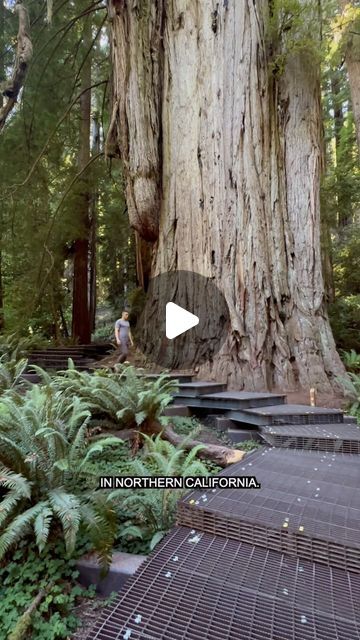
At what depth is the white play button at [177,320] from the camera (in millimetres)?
6195

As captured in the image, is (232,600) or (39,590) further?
(39,590)

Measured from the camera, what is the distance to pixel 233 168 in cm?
610

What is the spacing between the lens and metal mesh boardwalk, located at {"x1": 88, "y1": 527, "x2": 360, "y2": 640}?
Result: 5.10 ft

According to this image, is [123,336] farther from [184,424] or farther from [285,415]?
[285,415]

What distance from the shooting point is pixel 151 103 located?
6.73 meters

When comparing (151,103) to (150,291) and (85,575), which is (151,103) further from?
(85,575)

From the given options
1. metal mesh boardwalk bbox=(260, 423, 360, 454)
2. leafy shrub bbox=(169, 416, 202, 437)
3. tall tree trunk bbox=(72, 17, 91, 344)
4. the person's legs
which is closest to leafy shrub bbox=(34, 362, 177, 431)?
leafy shrub bbox=(169, 416, 202, 437)

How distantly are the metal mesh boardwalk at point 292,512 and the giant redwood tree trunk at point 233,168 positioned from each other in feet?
8.25

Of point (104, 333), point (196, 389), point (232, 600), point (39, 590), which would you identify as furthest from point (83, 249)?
point (232, 600)

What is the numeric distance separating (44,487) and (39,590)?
22.6 inches

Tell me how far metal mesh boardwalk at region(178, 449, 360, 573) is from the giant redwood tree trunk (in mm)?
2515

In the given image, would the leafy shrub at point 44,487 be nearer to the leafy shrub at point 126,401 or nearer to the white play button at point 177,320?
the leafy shrub at point 126,401

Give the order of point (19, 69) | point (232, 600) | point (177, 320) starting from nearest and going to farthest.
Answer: point (232, 600)
point (19, 69)
point (177, 320)

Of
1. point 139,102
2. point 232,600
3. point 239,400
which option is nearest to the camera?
point 232,600
